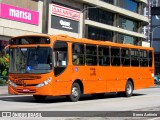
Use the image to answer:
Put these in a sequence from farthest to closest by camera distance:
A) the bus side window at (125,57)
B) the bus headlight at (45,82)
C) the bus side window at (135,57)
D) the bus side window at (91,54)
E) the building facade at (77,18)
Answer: the building facade at (77,18), the bus side window at (135,57), the bus side window at (125,57), the bus side window at (91,54), the bus headlight at (45,82)

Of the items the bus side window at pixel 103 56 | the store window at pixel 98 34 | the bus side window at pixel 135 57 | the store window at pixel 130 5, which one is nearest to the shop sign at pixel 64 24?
the store window at pixel 98 34

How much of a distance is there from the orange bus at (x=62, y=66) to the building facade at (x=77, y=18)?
20628 millimetres

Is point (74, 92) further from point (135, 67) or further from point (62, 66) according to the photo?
point (135, 67)

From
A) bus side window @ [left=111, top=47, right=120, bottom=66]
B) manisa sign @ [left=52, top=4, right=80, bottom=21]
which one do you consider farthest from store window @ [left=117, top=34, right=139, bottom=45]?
bus side window @ [left=111, top=47, right=120, bottom=66]

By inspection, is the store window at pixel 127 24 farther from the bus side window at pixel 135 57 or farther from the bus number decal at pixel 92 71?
the bus number decal at pixel 92 71

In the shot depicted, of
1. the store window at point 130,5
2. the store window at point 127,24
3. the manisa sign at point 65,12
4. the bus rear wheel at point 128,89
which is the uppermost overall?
the store window at point 130,5

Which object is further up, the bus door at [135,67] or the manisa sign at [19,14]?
the manisa sign at [19,14]

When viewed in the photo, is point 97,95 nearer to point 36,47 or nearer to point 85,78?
point 85,78

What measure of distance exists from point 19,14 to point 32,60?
2600cm

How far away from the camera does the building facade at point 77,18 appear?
144ft

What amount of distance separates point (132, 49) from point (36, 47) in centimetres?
861

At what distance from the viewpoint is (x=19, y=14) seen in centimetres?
4469

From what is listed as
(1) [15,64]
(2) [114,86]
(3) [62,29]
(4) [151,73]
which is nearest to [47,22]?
(3) [62,29]

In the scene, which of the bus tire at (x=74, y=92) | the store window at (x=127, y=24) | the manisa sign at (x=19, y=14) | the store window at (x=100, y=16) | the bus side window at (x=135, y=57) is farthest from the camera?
the store window at (x=127, y=24)
